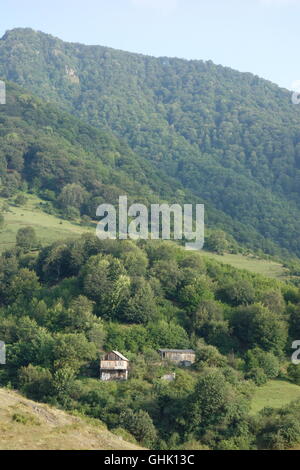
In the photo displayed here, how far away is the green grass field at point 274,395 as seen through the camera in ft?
160

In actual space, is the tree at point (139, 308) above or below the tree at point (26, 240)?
below

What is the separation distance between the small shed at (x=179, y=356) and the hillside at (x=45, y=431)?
15831 millimetres

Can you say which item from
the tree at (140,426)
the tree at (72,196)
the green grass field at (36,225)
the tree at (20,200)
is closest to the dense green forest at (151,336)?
the tree at (140,426)

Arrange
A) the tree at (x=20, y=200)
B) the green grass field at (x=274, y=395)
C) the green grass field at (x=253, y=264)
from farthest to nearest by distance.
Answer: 1. the tree at (x=20, y=200)
2. the green grass field at (x=253, y=264)
3. the green grass field at (x=274, y=395)

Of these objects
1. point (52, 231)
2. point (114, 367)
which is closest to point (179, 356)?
point (114, 367)

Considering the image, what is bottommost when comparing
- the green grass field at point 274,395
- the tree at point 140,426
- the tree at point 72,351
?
the green grass field at point 274,395

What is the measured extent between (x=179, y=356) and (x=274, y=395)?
8.77 metres

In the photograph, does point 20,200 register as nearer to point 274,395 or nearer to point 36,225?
point 36,225

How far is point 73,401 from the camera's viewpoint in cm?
4647

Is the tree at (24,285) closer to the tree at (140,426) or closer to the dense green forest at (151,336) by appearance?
the dense green forest at (151,336)

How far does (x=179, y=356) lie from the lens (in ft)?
183

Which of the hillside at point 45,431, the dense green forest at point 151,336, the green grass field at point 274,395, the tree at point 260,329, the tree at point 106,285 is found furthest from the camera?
the tree at point 106,285
